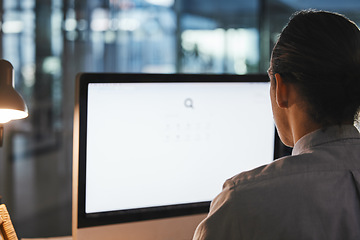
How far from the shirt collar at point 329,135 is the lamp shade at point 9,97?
63cm

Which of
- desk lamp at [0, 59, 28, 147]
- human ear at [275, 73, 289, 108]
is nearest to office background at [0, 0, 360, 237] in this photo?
desk lamp at [0, 59, 28, 147]

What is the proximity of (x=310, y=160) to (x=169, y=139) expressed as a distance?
46 cm

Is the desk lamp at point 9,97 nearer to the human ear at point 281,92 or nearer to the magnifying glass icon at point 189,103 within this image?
the magnifying glass icon at point 189,103

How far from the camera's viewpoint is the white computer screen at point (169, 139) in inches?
41.5

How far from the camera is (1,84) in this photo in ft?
3.20

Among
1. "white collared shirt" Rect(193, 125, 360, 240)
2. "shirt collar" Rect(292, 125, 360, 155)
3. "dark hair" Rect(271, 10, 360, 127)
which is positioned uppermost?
"dark hair" Rect(271, 10, 360, 127)

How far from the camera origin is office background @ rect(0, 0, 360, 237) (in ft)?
12.7

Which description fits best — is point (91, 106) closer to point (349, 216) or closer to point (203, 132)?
point (203, 132)

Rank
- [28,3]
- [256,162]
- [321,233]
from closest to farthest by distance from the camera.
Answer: [321,233] < [256,162] < [28,3]

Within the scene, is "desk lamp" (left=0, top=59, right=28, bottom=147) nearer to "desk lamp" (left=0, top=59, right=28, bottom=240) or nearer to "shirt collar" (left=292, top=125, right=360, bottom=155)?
"desk lamp" (left=0, top=59, right=28, bottom=240)

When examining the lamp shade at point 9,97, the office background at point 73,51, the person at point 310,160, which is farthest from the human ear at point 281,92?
the office background at point 73,51

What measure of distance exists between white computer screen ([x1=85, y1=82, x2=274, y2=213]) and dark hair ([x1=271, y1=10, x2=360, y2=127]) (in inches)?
14.4

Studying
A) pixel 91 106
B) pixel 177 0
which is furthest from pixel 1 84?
pixel 177 0

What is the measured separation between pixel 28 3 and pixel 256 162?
337 centimetres
